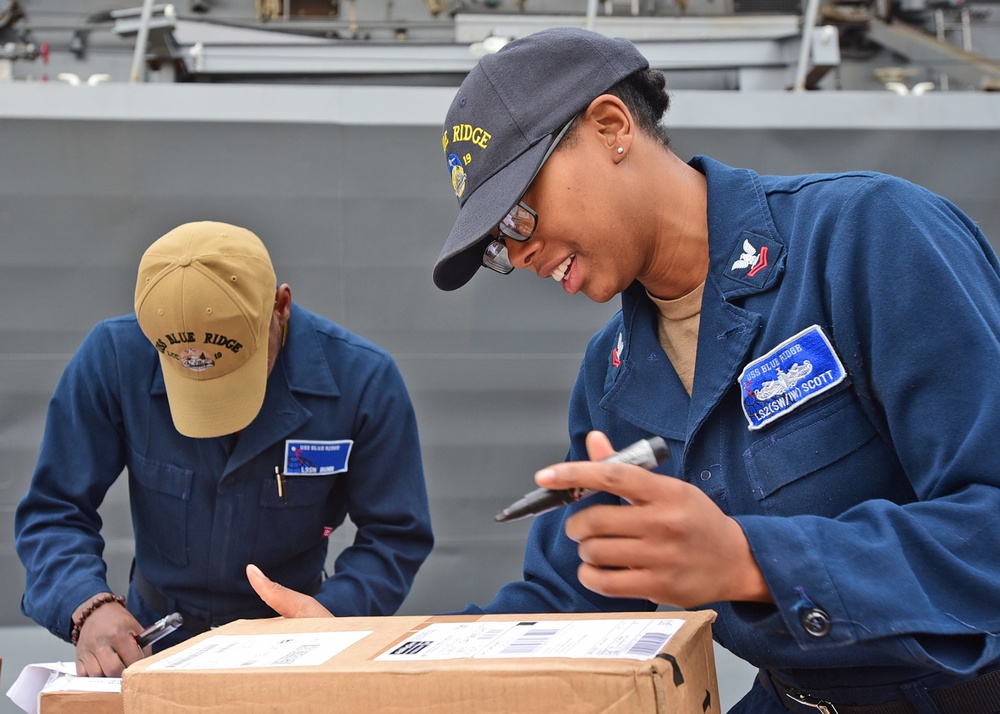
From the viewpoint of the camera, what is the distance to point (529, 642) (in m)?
0.90

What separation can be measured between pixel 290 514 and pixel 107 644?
1.43 ft

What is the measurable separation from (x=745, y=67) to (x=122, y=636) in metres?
3.33

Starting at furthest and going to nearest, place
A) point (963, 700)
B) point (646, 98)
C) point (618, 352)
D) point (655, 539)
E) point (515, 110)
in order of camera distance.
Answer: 1. point (618, 352)
2. point (646, 98)
3. point (515, 110)
4. point (963, 700)
5. point (655, 539)

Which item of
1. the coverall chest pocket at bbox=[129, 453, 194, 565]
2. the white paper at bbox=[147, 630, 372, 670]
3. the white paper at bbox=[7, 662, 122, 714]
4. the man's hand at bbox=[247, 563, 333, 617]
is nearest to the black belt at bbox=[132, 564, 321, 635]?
the coverall chest pocket at bbox=[129, 453, 194, 565]

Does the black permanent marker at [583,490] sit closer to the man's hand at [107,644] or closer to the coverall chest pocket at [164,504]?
the man's hand at [107,644]

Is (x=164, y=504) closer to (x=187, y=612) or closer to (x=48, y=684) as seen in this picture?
(x=187, y=612)

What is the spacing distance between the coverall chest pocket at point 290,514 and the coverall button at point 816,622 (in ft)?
4.35

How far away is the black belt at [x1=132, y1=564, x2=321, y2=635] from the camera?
1936 millimetres

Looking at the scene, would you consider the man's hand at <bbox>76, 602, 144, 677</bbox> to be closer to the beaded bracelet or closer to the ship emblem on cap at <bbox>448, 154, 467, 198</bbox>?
the beaded bracelet

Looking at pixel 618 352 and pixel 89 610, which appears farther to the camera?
pixel 89 610

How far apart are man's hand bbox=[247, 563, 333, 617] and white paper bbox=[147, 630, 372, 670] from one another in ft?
0.63

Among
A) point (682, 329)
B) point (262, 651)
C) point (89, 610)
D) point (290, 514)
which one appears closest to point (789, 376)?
point (682, 329)

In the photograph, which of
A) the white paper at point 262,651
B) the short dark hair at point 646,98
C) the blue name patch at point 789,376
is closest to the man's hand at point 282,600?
the white paper at point 262,651

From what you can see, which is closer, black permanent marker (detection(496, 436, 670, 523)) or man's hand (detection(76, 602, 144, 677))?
black permanent marker (detection(496, 436, 670, 523))
